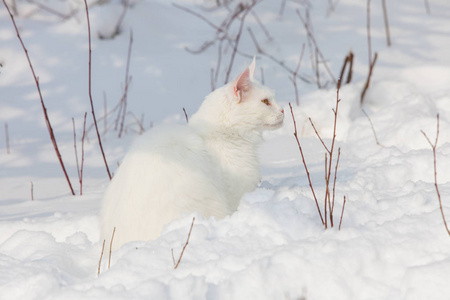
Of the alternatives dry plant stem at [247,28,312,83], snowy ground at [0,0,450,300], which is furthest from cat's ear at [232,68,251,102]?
dry plant stem at [247,28,312,83]

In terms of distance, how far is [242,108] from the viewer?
316cm

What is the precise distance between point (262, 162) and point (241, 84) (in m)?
1.15

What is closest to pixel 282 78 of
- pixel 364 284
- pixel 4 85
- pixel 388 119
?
pixel 388 119

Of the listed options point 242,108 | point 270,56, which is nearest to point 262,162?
point 242,108

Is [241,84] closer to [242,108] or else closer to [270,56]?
[242,108]

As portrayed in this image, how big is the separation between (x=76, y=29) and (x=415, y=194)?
5143mm

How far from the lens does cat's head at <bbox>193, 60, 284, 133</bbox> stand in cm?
311

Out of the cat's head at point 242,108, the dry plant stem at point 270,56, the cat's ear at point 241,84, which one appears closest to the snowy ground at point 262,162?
the dry plant stem at point 270,56

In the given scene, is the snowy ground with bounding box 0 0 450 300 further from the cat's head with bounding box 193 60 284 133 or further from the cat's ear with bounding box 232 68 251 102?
the cat's ear with bounding box 232 68 251 102

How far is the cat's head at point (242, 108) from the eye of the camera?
10.2ft

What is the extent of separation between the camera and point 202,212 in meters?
2.59

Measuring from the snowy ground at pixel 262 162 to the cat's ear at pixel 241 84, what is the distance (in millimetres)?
581

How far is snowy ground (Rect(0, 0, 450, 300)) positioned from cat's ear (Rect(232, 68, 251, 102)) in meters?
0.58

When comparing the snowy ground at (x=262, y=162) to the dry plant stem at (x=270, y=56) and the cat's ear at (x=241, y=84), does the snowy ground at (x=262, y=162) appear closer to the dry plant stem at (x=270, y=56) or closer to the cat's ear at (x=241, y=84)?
the dry plant stem at (x=270, y=56)
